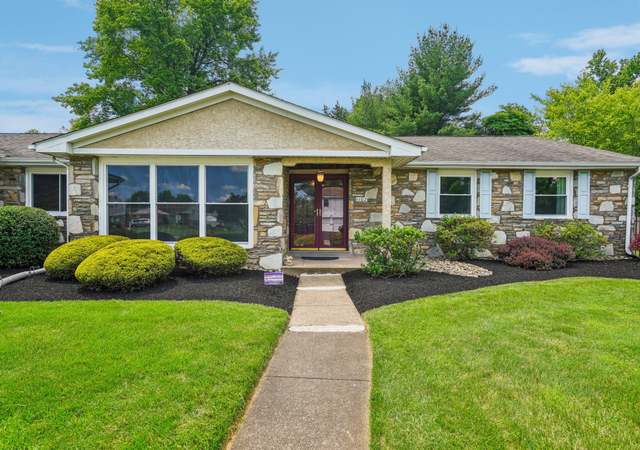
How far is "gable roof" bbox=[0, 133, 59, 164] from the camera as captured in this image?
9.70 meters

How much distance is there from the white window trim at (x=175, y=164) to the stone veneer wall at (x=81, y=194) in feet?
0.53

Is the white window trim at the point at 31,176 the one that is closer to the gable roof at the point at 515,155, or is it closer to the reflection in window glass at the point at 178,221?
the reflection in window glass at the point at 178,221

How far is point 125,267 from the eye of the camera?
20.2 ft

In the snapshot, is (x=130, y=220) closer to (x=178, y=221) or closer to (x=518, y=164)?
(x=178, y=221)

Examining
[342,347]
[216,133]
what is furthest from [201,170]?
[342,347]

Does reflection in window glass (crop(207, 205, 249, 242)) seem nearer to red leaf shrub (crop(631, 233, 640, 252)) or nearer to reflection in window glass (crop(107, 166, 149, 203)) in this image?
reflection in window glass (crop(107, 166, 149, 203))

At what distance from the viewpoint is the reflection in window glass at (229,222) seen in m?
8.30

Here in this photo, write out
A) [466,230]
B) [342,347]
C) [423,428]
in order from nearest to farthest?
1. [423,428]
2. [342,347]
3. [466,230]

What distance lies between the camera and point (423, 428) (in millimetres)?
2518

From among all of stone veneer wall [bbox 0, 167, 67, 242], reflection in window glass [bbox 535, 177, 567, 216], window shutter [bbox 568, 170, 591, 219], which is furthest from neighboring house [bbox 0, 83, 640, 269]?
window shutter [bbox 568, 170, 591, 219]

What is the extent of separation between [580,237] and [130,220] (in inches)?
448

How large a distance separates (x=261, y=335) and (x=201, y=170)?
5157mm

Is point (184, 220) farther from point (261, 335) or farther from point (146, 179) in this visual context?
point (261, 335)

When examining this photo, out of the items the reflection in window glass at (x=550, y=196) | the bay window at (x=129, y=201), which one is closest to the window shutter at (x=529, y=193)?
the reflection in window glass at (x=550, y=196)
